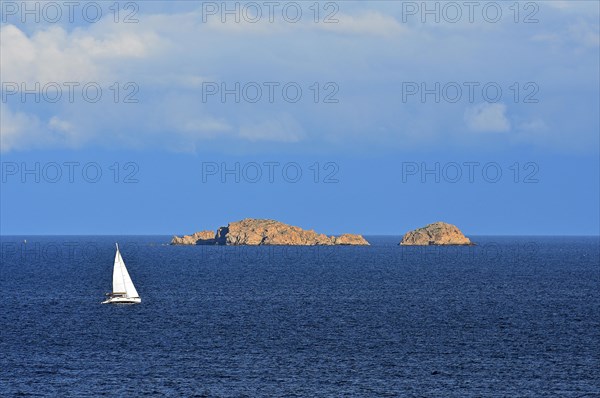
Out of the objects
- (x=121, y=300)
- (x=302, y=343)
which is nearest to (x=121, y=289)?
(x=121, y=300)

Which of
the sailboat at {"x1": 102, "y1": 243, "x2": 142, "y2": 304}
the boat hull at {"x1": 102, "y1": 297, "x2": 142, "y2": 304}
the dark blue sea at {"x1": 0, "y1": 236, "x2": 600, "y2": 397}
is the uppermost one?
the sailboat at {"x1": 102, "y1": 243, "x2": 142, "y2": 304}

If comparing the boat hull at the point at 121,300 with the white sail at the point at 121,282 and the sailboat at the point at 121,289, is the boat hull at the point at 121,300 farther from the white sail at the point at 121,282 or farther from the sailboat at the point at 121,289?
the white sail at the point at 121,282

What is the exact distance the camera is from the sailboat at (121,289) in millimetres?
121562

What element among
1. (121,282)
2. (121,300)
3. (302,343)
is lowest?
(302,343)

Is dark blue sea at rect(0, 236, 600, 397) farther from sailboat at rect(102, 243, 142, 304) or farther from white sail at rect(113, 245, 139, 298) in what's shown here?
white sail at rect(113, 245, 139, 298)

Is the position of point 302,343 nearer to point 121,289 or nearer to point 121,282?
point 121,282

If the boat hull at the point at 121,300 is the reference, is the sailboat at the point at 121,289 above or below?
above

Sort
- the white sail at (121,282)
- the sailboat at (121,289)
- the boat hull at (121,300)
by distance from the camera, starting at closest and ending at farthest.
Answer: the boat hull at (121,300), the sailboat at (121,289), the white sail at (121,282)

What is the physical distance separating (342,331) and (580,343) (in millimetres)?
23470

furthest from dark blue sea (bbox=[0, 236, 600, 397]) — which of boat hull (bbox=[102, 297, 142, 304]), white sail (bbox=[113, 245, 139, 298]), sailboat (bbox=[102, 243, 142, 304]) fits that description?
white sail (bbox=[113, 245, 139, 298])

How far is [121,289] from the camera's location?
123375mm

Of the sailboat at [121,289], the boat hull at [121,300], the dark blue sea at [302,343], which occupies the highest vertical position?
the sailboat at [121,289]

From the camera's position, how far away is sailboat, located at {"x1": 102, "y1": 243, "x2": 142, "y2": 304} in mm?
121562

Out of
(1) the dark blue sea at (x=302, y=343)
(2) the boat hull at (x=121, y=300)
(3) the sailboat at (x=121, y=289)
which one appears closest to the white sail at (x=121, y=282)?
(3) the sailboat at (x=121, y=289)
